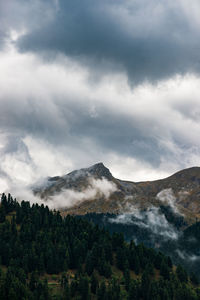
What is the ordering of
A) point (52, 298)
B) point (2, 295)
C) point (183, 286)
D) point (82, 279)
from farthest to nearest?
point (183, 286) → point (82, 279) → point (52, 298) → point (2, 295)

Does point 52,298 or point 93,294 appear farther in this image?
point 93,294

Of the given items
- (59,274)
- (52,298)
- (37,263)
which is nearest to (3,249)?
(37,263)

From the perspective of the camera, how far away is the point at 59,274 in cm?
19338

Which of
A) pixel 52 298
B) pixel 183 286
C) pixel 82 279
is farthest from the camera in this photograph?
pixel 183 286

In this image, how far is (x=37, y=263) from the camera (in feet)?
630

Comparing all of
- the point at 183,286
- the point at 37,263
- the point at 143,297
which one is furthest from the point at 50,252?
the point at 183,286

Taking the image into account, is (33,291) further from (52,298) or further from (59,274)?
(59,274)

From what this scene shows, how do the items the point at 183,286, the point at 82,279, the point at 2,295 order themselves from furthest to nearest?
the point at 183,286
the point at 82,279
the point at 2,295

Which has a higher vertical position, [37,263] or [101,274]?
[37,263]

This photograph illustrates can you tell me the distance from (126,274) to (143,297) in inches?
831

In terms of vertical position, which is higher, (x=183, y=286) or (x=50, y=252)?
(x=50, y=252)

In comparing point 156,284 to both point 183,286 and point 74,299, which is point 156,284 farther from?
point 74,299

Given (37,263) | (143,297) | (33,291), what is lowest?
(143,297)

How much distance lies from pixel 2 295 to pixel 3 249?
84.1 meters
